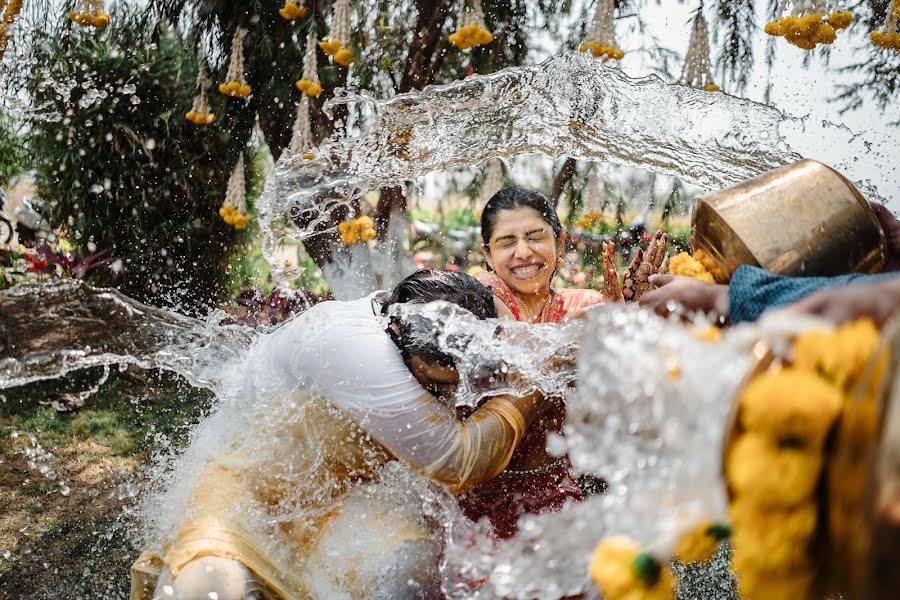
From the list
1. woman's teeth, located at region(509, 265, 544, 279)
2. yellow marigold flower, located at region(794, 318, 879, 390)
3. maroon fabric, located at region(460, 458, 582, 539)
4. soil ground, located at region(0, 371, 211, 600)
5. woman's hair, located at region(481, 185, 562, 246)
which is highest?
yellow marigold flower, located at region(794, 318, 879, 390)

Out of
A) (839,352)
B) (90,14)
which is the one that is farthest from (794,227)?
(90,14)

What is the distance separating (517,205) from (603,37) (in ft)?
4.88

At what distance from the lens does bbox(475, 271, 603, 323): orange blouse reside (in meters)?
3.09

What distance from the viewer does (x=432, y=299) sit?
7.20 ft

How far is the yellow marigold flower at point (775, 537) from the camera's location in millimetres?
923

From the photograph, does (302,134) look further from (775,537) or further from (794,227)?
(775,537)

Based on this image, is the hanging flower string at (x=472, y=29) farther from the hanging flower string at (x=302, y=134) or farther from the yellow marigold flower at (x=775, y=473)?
the yellow marigold flower at (x=775, y=473)

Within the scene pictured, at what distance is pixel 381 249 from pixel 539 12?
2.21m

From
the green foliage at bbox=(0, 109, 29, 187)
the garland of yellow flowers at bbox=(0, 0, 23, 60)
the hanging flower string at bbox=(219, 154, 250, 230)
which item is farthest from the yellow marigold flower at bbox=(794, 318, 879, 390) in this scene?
the green foliage at bbox=(0, 109, 29, 187)

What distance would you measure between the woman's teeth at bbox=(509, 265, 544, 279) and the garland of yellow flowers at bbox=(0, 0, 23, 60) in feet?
13.2

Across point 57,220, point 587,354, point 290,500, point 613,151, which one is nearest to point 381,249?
point 613,151

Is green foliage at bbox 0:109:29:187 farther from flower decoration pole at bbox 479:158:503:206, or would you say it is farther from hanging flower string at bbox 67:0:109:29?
flower decoration pole at bbox 479:158:503:206

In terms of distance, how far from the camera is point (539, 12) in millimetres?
5570

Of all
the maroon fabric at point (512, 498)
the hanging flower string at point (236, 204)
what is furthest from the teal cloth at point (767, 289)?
the hanging flower string at point (236, 204)
